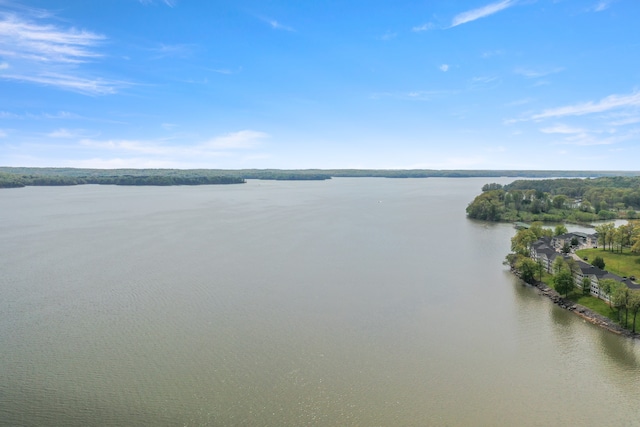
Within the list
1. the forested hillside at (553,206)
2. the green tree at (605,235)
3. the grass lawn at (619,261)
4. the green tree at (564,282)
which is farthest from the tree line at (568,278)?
the forested hillside at (553,206)

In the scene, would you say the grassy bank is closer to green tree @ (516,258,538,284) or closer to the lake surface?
green tree @ (516,258,538,284)

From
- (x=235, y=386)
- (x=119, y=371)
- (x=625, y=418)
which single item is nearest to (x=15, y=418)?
(x=119, y=371)

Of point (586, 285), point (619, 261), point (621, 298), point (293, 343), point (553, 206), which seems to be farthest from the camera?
point (553, 206)

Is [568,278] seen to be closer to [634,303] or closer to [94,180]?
[634,303]

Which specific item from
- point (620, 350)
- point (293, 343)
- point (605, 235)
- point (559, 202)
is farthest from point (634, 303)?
point (559, 202)

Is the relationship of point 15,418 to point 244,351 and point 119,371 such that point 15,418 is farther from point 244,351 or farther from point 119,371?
point 244,351

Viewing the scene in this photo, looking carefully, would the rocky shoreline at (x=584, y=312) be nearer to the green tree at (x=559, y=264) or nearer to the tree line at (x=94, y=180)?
the green tree at (x=559, y=264)
